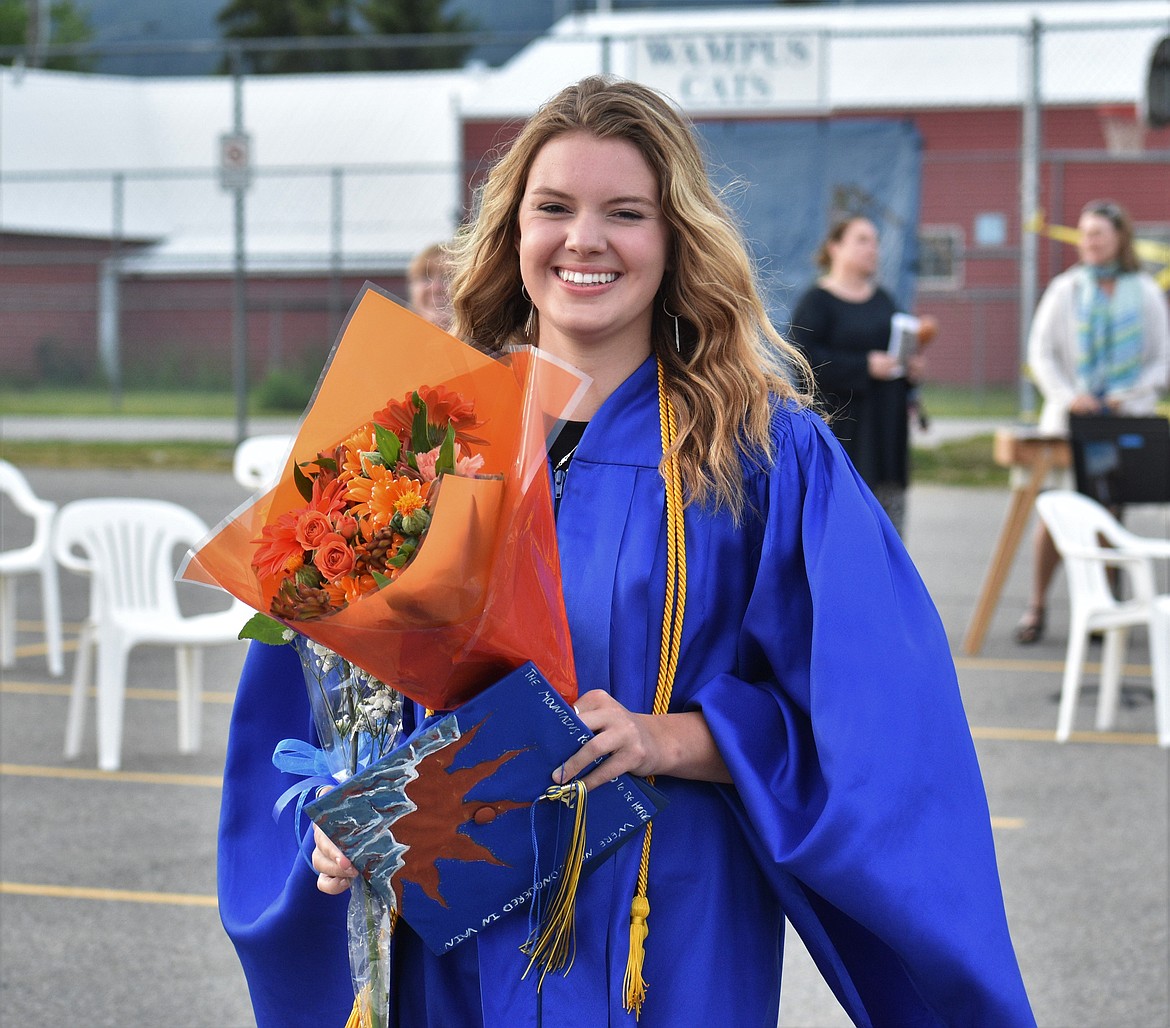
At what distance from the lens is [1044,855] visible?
5.20m

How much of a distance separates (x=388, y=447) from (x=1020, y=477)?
6.83 m

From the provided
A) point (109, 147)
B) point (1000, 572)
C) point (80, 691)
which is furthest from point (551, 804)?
point (109, 147)

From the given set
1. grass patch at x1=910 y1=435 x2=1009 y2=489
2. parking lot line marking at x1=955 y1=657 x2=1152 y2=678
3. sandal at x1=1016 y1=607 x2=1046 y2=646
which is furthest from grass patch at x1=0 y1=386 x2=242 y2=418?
parking lot line marking at x1=955 y1=657 x2=1152 y2=678

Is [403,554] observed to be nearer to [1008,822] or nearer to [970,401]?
[1008,822]

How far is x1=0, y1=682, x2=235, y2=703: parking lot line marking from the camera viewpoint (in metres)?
7.54

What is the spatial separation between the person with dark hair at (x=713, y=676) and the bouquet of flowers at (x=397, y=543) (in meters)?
0.16

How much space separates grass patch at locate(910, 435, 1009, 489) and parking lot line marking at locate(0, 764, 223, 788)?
10.1 m

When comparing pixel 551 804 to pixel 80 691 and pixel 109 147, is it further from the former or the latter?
pixel 109 147

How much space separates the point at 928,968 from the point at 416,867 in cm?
67

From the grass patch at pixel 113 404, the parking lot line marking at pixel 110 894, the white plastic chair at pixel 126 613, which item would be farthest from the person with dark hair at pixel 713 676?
the grass patch at pixel 113 404

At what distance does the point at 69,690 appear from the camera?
7.68 meters

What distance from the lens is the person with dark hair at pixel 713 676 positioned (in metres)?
2.01

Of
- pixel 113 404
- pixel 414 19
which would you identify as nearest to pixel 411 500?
pixel 113 404

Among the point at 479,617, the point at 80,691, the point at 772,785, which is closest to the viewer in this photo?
the point at 479,617
